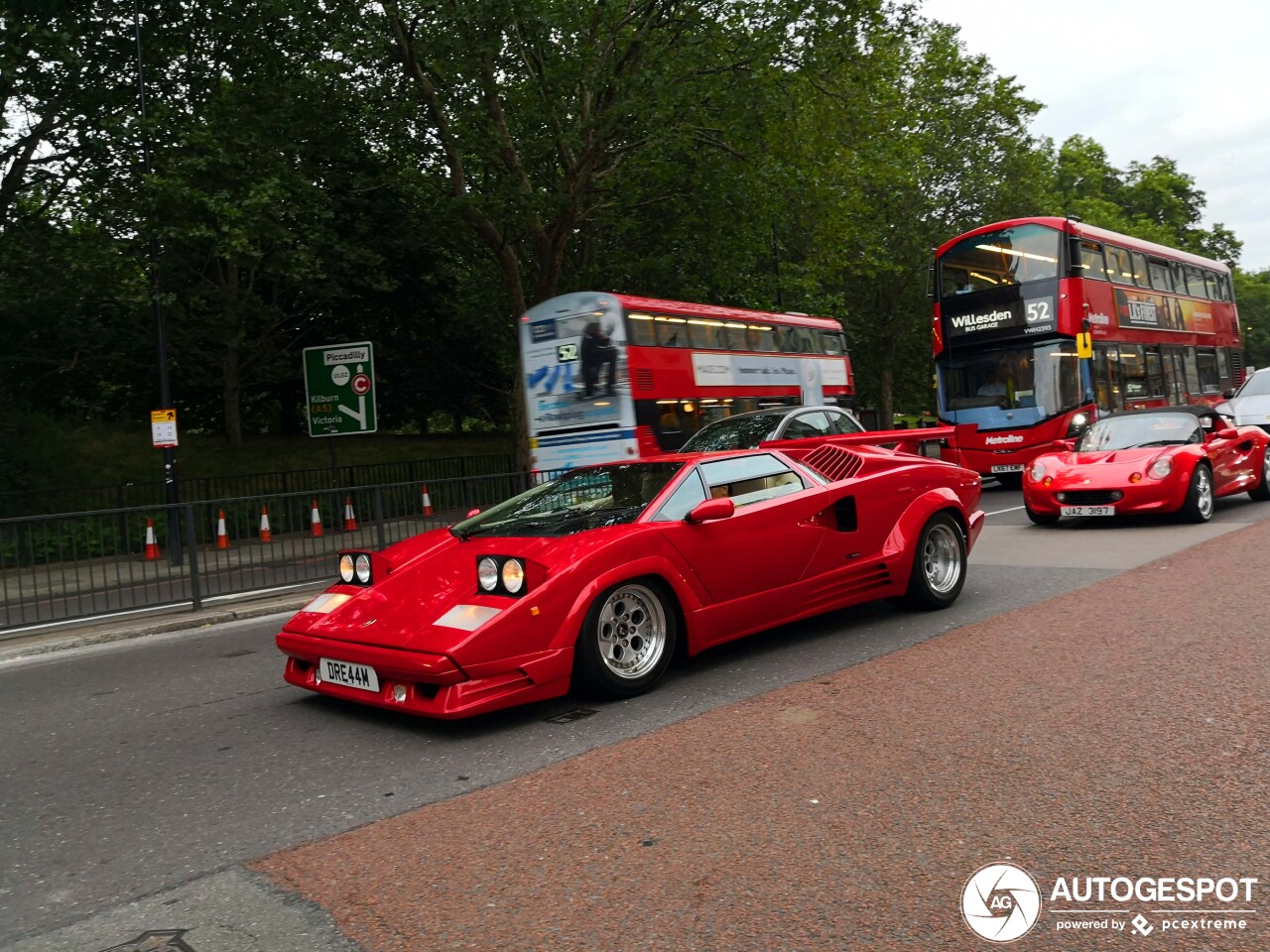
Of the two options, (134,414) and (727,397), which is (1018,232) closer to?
(727,397)

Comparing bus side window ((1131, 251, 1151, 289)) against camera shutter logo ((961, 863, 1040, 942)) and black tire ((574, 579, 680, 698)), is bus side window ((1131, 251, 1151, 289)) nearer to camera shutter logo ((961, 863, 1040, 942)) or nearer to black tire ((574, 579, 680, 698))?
black tire ((574, 579, 680, 698))

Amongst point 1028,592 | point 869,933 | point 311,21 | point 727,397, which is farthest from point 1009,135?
point 869,933

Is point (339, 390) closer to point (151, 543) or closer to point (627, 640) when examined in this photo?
point (151, 543)

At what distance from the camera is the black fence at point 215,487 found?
713 inches

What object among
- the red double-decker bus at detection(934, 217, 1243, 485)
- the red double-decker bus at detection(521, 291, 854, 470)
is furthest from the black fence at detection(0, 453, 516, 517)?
the red double-decker bus at detection(934, 217, 1243, 485)

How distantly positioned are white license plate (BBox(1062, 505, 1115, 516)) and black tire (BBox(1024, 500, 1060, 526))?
209 millimetres

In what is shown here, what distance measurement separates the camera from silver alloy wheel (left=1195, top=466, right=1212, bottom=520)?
1141 centimetres

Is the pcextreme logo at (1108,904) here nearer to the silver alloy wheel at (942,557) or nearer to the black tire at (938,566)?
the black tire at (938,566)

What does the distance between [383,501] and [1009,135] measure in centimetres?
3084

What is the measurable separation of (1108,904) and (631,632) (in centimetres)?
289

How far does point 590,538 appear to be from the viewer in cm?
533

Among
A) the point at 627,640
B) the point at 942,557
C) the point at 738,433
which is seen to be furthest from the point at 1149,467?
the point at 627,640

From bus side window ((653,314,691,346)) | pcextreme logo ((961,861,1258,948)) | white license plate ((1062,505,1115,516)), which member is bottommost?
pcextreme logo ((961,861,1258,948))

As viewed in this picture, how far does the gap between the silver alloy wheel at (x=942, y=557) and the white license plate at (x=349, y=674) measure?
394 cm
